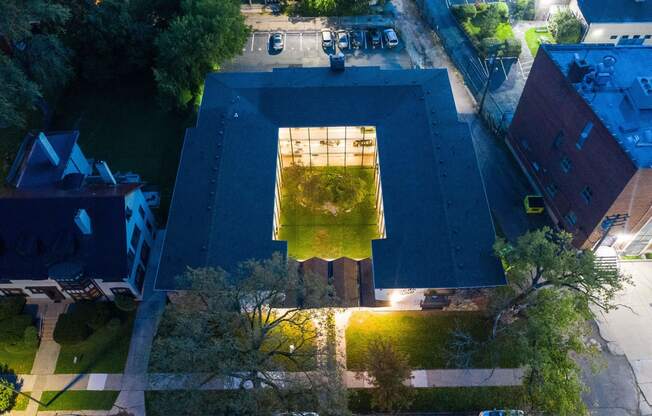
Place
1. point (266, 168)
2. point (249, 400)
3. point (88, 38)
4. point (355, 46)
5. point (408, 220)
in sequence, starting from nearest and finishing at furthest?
point (249, 400)
point (408, 220)
point (266, 168)
point (88, 38)
point (355, 46)

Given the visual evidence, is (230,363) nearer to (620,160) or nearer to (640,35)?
(620,160)

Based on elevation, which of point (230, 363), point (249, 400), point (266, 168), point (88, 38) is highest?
point (88, 38)

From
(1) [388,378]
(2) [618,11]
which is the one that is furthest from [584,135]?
(2) [618,11]

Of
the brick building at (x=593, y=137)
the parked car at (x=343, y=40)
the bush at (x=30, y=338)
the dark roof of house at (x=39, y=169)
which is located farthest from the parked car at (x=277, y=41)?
the bush at (x=30, y=338)

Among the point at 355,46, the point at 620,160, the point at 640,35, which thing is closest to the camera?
the point at 620,160

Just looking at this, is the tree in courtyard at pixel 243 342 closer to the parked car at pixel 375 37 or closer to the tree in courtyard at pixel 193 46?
the tree in courtyard at pixel 193 46

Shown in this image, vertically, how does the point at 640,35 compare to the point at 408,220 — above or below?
above

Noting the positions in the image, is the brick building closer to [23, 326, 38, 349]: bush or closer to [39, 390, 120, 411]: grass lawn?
[39, 390, 120, 411]: grass lawn

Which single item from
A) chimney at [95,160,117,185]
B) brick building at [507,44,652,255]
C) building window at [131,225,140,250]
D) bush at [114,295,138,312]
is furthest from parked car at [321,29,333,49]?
bush at [114,295,138,312]

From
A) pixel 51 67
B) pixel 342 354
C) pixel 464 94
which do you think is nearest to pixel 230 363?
pixel 342 354
